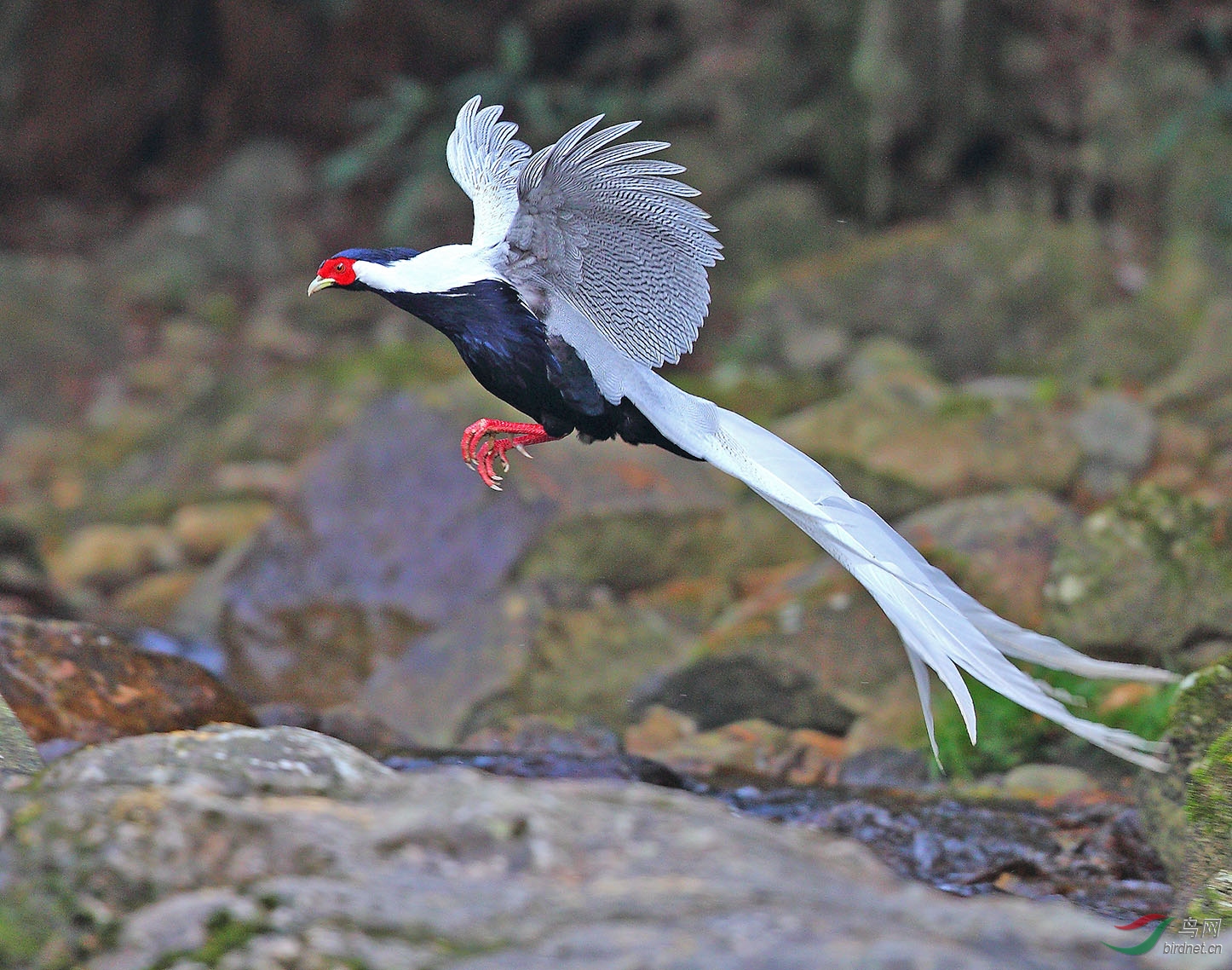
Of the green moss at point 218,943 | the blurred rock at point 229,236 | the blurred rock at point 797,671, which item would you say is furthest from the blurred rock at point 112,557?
the green moss at point 218,943

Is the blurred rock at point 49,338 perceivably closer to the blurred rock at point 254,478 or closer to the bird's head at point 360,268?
the blurred rock at point 254,478

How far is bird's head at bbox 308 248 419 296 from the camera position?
2.95 metres

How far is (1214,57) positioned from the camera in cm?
1002

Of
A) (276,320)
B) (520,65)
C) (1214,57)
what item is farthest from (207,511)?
(1214,57)

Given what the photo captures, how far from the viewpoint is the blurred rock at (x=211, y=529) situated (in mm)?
7957

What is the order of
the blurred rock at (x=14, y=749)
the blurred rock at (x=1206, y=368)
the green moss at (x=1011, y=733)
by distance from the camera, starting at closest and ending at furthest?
the blurred rock at (x=14, y=749) < the green moss at (x=1011, y=733) < the blurred rock at (x=1206, y=368)

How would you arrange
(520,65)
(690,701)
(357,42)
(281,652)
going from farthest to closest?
(357,42), (520,65), (281,652), (690,701)

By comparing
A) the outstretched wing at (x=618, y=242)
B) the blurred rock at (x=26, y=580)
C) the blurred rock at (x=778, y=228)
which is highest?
the blurred rock at (x=778, y=228)

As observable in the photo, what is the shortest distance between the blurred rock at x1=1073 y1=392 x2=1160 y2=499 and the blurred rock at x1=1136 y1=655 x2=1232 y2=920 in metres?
3.27

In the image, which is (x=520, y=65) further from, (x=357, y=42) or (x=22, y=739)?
(x=22, y=739)

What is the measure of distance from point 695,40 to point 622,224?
9131mm

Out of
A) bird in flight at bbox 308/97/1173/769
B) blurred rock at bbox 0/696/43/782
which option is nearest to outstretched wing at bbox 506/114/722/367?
bird in flight at bbox 308/97/1173/769

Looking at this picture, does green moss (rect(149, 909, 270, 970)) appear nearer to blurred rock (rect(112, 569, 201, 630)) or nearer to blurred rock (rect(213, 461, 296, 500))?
blurred rock (rect(112, 569, 201, 630))

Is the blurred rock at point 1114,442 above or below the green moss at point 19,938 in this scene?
above
